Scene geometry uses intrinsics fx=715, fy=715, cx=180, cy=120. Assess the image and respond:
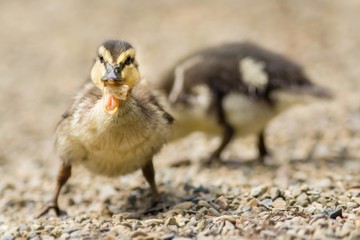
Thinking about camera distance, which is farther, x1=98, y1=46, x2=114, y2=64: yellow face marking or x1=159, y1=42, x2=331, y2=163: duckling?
x1=159, y1=42, x2=331, y2=163: duckling

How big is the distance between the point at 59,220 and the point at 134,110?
3.57 ft

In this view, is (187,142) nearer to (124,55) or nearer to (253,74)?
(253,74)

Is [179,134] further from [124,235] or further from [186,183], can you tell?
[124,235]

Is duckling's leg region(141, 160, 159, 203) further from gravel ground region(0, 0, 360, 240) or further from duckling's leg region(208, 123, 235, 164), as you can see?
duckling's leg region(208, 123, 235, 164)

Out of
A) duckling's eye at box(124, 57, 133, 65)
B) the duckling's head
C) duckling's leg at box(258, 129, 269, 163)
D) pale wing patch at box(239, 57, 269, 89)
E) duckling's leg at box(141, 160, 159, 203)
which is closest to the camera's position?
the duckling's head

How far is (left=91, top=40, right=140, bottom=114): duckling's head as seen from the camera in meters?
4.64

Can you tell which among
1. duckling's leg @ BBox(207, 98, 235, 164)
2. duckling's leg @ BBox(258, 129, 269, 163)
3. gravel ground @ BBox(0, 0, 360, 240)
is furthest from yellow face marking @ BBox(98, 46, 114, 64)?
duckling's leg @ BBox(258, 129, 269, 163)

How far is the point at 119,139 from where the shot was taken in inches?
197

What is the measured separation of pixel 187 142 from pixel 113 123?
4527mm

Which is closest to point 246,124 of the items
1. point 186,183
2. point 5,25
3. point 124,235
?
point 186,183

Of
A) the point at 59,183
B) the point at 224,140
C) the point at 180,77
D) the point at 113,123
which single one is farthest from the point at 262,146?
the point at 113,123

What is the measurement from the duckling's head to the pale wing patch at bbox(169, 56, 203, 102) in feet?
9.40

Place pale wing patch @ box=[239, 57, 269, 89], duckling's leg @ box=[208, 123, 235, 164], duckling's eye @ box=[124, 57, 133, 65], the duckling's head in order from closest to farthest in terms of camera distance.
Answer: the duckling's head → duckling's eye @ box=[124, 57, 133, 65] → pale wing patch @ box=[239, 57, 269, 89] → duckling's leg @ box=[208, 123, 235, 164]

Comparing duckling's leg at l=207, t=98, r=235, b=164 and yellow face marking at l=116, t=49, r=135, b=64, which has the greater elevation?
yellow face marking at l=116, t=49, r=135, b=64
